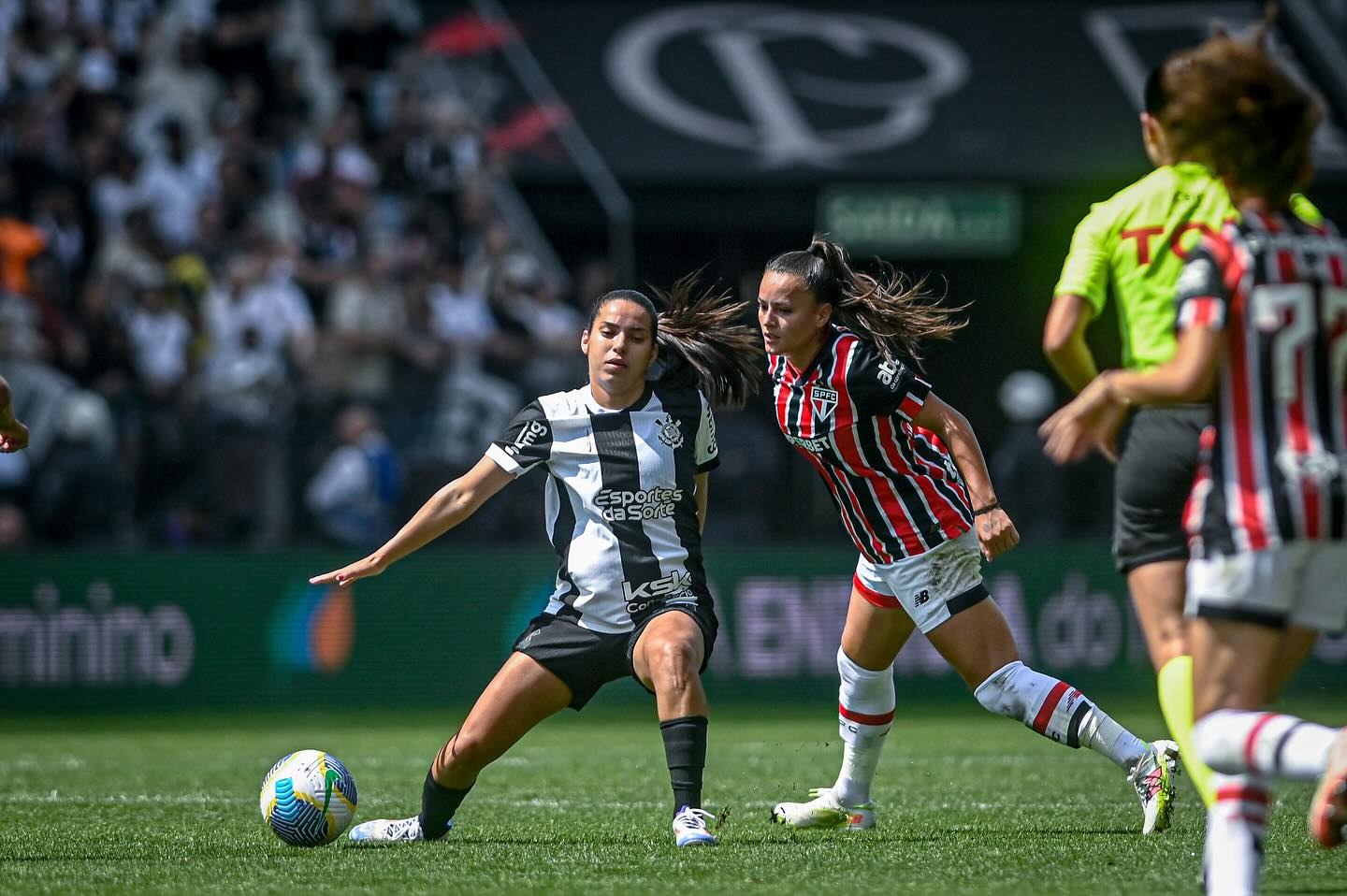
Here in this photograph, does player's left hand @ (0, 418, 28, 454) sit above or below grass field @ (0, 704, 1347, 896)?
above

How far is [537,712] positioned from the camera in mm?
6426

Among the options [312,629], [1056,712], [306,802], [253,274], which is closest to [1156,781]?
[1056,712]

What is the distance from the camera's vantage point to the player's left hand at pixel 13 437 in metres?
6.65

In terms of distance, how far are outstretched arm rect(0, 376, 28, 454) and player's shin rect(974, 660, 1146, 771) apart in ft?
11.9

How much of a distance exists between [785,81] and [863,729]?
13278 mm

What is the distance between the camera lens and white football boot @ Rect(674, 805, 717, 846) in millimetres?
6285

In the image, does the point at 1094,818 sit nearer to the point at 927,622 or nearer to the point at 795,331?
the point at 927,622

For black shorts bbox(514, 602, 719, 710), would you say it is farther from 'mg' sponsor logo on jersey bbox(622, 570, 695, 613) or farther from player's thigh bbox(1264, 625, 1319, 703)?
player's thigh bbox(1264, 625, 1319, 703)

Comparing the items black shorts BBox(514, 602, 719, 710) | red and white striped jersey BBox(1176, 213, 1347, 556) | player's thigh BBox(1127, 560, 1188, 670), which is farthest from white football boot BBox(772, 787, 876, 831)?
red and white striped jersey BBox(1176, 213, 1347, 556)

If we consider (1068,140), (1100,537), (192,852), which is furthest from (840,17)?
(192,852)

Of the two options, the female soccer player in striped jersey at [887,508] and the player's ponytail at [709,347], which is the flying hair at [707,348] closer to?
the player's ponytail at [709,347]

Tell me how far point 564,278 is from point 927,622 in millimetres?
11460

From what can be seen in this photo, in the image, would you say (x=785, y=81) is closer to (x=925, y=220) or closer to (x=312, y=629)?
(x=925, y=220)

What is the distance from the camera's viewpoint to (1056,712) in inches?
265
